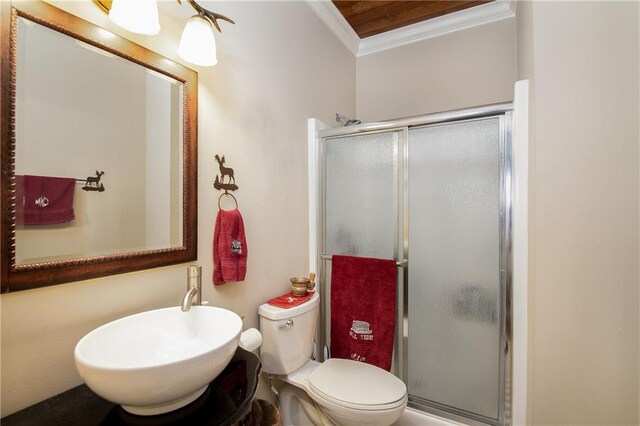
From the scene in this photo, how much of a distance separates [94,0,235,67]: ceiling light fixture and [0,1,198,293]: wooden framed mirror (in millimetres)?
99

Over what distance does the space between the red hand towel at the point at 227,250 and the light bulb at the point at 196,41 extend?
2.02ft

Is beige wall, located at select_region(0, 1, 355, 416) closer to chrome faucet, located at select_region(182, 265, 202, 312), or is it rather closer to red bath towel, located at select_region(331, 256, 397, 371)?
chrome faucet, located at select_region(182, 265, 202, 312)

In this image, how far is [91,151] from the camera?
2.99 feet

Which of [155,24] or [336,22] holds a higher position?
[336,22]

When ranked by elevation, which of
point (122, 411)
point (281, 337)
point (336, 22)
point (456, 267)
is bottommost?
point (281, 337)

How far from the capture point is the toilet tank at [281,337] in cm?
146

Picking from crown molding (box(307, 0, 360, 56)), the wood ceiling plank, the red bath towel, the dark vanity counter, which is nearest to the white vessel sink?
the dark vanity counter

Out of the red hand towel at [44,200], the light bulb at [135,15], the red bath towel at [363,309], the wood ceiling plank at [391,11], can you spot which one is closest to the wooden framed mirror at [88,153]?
the red hand towel at [44,200]

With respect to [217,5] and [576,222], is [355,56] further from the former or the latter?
[576,222]

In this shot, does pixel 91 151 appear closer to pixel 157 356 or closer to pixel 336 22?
pixel 157 356

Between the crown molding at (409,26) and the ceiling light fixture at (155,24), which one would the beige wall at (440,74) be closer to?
the crown molding at (409,26)

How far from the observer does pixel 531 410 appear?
1.29 m

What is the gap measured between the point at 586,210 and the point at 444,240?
2.23 feet

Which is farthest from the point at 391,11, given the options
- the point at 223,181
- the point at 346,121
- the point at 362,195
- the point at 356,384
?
the point at 356,384
